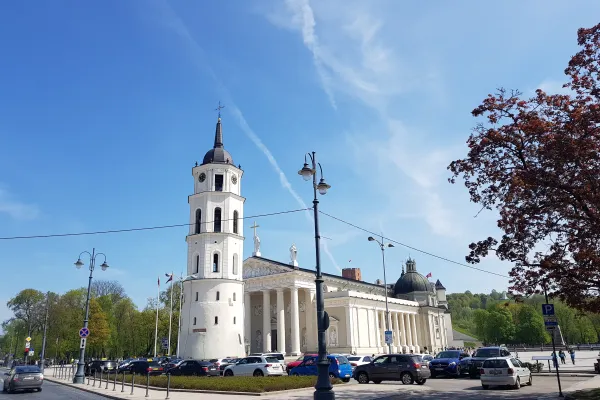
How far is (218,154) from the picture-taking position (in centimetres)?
5662

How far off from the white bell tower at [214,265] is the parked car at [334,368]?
20.6 meters

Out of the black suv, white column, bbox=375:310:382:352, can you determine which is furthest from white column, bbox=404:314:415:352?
the black suv

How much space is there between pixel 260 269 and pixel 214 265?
19059 mm

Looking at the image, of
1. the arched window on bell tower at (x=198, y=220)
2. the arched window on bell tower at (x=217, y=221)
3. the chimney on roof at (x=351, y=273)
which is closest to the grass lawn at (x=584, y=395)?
the arched window on bell tower at (x=217, y=221)

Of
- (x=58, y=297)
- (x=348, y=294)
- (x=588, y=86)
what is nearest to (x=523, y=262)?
(x=588, y=86)

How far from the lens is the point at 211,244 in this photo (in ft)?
173

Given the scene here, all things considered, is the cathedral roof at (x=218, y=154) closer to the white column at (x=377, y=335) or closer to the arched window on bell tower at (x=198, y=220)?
the arched window on bell tower at (x=198, y=220)

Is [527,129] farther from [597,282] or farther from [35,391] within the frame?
[35,391]

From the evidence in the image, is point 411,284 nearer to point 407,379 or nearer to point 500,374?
point 407,379

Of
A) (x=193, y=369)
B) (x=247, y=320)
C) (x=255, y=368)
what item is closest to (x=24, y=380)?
(x=193, y=369)

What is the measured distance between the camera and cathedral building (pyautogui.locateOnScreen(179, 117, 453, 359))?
50844mm

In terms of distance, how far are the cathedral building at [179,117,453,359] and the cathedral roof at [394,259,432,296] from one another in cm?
22

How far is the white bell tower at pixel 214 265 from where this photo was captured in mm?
49938

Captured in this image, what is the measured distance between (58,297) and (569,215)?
87908 mm
